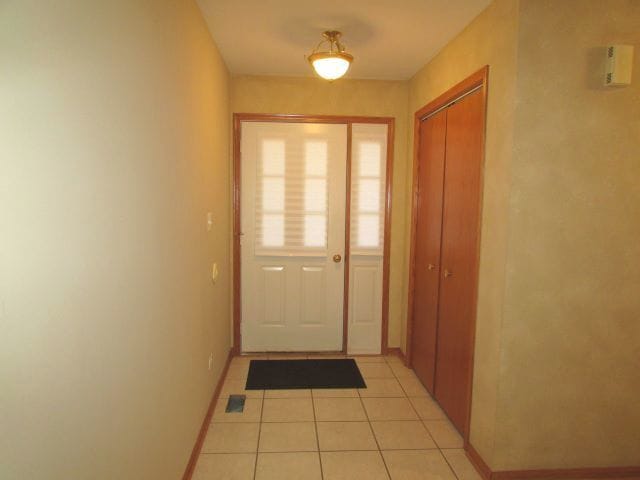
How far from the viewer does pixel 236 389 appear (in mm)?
3264

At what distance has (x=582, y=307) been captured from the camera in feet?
7.11

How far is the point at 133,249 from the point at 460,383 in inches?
85.8

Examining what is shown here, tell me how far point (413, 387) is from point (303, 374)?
0.92m

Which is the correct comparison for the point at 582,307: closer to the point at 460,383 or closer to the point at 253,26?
the point at 460,383

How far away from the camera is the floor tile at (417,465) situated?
2.28 m

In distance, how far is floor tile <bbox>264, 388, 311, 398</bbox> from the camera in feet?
10.4

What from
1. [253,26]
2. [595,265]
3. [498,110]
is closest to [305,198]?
[253,26]

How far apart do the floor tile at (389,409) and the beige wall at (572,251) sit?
813mm

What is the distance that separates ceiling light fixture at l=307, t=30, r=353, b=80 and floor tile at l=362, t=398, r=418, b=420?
2.35 metres

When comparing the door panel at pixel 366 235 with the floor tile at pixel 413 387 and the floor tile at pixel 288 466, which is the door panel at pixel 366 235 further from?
the floor tile at pixel 288 466

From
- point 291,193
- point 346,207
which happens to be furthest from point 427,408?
point 291,193

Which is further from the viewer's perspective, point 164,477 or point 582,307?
point 582,307

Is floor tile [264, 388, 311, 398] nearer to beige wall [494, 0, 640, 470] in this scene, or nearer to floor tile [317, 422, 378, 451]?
floor tile [317, 422, 378, 451]

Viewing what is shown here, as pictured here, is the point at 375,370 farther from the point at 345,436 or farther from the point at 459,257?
the point at 459,257
